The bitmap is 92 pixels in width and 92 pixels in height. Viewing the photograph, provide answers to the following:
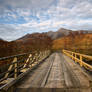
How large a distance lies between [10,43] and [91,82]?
2288cm

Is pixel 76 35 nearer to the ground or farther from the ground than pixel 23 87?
farther from the ground

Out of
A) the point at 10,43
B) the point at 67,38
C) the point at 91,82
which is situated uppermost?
the point at 67,38

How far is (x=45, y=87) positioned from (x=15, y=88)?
1111 mm

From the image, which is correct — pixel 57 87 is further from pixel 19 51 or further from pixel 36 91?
pixel 19 51

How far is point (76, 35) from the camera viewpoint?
9394 cm

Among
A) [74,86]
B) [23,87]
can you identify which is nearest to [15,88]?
[23,87]

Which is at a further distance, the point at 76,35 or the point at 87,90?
the point at 76,35

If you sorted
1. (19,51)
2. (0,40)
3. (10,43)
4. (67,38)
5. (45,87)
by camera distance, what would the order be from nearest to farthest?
(45,87) → (19,51) → (0,40) → (10,43) → (67,38)

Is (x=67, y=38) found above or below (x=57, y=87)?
above

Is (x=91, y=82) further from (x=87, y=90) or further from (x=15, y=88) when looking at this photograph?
(x=15, y=88)

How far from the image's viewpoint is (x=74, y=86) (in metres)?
3.46

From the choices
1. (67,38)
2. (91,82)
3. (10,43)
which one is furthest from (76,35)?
(91,82)

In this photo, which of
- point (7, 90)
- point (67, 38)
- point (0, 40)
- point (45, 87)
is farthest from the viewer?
→ point (67, 38)

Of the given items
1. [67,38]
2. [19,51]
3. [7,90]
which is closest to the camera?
[7,90]
